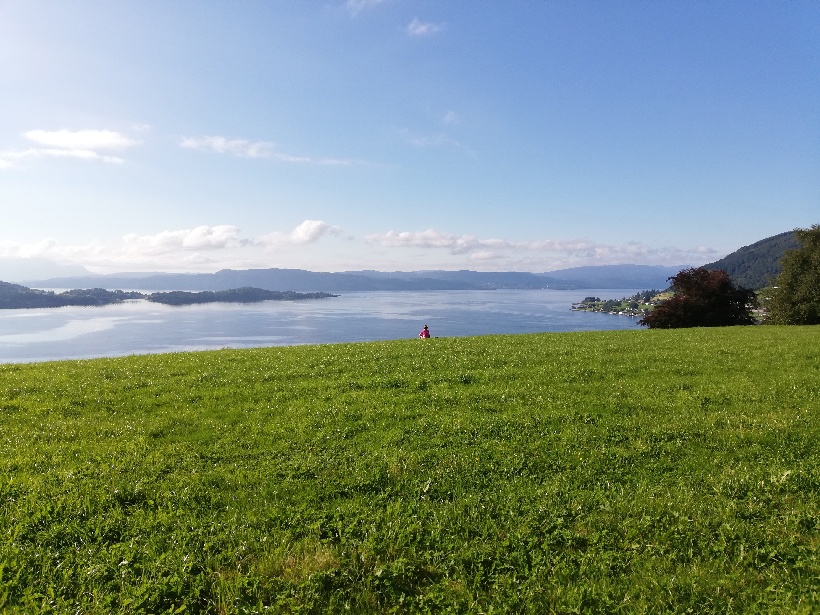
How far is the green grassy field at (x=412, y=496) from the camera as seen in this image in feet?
19.2

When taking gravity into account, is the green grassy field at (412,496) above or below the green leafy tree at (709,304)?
below

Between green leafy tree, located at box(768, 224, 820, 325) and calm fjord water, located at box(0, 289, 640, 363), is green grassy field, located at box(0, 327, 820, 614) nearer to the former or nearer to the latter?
green leafy tree, located at box(768, 224, 820, 325)

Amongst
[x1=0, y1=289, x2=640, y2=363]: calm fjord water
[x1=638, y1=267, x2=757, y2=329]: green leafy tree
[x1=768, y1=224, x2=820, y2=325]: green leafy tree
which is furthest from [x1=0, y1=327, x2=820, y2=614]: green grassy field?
[x1=0, y1=289, x2=640, y2=363]: calm fjord water

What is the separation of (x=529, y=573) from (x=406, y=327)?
497ft

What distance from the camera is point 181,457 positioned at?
9.91 metres

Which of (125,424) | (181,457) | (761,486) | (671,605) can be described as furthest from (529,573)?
(125,424)

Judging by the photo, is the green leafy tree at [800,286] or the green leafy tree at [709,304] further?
the green leafy tree at [709,304]

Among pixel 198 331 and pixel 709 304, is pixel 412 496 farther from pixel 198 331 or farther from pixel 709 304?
pixel 198 331

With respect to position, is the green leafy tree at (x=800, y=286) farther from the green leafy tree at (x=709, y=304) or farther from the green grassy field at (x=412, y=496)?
the green grassy field at (x=412, y=496)

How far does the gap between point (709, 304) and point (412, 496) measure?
63.1 meters

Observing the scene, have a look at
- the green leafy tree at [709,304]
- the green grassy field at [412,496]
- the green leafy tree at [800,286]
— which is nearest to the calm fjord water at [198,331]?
the green leafy tree at [709,304]

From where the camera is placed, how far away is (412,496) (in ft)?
→ 27.3

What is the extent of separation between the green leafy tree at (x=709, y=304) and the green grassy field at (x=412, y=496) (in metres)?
47.7

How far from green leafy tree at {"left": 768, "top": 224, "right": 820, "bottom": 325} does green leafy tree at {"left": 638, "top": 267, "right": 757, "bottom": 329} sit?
9.90ft
